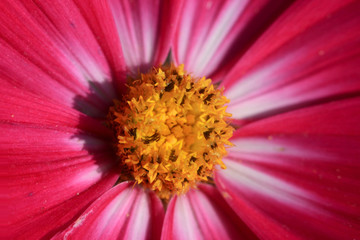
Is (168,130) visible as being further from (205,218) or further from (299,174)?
(299,174)

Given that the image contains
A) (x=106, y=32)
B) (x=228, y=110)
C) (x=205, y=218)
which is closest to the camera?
(x=106, y=32)

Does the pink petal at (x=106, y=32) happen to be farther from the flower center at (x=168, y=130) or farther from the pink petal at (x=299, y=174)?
the pink petal at (x=299, y=174)

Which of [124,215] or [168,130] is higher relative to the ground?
[168,130]

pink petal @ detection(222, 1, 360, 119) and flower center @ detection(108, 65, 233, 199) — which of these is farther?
pink petal @ detection(222, 1, 360, 119)

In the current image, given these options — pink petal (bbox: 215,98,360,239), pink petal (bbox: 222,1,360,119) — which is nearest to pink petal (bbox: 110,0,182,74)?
pink petal (bbox: 222,1,360,119)

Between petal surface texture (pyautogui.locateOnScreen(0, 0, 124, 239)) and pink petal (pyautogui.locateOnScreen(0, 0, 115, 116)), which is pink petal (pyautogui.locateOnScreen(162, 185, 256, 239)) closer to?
petal surface texture (pyautogui.locateOnScreen(0, 0, 124, 239))

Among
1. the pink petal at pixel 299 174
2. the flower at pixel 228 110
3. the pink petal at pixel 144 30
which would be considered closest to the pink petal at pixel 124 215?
the flower at pixel 228 110

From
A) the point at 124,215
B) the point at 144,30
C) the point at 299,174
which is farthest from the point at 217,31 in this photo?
the point at 124,215

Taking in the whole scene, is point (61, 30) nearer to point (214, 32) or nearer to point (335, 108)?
point (214, 32)
